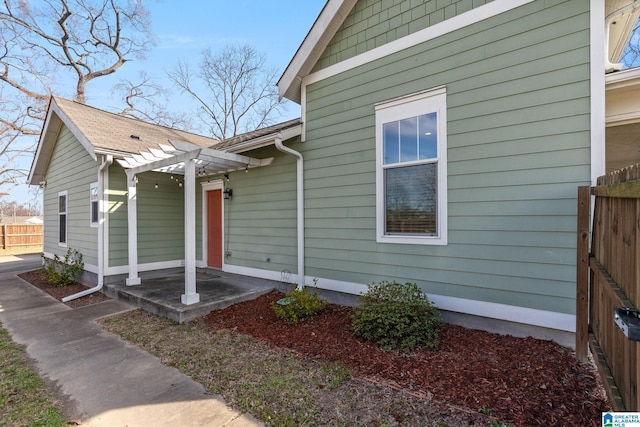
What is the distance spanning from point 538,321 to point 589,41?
9.62 feet

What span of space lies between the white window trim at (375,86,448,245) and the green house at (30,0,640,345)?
2 cm

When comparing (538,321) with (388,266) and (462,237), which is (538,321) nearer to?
(462,237)

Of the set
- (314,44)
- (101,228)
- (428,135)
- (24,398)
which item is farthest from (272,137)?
(101,228)

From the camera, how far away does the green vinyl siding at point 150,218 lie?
7074 mm

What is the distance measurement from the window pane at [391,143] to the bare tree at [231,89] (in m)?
18.6

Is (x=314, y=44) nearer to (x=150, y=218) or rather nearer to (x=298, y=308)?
(x=298, y=308)

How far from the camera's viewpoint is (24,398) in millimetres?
2904

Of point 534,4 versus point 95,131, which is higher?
point 534,4

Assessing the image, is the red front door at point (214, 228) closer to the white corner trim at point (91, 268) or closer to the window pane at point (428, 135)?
the white corner trim at point (91, 268)

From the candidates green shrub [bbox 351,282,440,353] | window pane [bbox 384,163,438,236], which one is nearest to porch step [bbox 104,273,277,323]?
green shrub [bbox 351,282,440,353]

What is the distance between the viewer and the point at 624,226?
6.24ft

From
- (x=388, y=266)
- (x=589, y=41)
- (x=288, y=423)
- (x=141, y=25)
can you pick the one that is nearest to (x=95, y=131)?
(x=388, y=266)

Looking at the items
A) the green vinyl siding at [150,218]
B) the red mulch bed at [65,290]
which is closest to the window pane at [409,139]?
the green vinyl siding at [150,218]

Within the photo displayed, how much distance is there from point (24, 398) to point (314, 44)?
5739 mm
